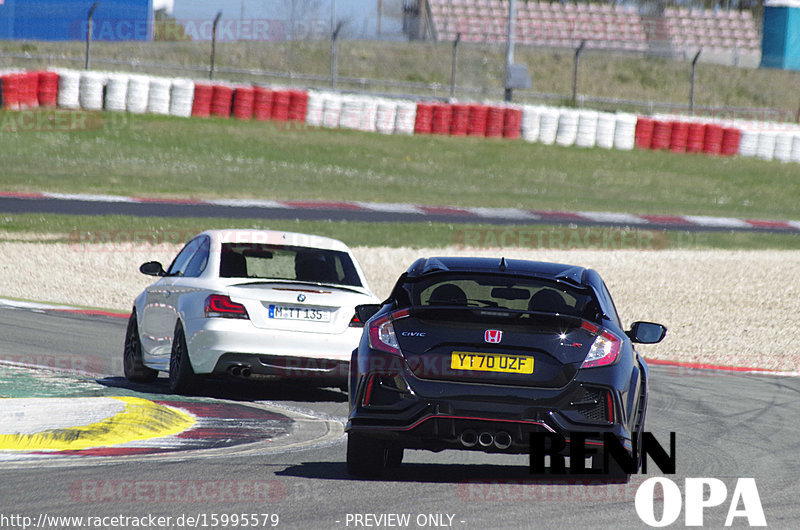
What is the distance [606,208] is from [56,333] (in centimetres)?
2007

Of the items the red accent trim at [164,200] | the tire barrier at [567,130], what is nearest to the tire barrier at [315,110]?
the tire barrier at [567,130]

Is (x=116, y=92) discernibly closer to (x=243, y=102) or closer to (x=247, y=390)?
(x=243, y=102)

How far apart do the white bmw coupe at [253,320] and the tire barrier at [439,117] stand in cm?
2548

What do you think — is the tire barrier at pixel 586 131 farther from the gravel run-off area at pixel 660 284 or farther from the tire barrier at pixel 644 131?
the gravel run-off area at pixel 660 284

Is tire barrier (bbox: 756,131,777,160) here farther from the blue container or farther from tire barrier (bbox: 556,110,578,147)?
the blue container

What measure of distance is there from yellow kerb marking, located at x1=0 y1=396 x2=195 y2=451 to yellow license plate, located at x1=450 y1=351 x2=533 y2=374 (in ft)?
7.63

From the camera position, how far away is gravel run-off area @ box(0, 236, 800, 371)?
51.6 feet

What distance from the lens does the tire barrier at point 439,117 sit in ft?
117

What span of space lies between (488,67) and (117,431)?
4932 centimetres

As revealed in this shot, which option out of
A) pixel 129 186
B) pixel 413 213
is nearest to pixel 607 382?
pixel 413 213

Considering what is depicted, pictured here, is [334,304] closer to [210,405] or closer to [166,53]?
[210,405]

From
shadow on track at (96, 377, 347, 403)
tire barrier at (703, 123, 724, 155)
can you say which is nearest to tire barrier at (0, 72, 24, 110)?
tire barrier at (703, 123, 724, 155)

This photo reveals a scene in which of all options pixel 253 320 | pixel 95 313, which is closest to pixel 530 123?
pixel 95 313

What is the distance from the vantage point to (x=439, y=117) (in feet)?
122
